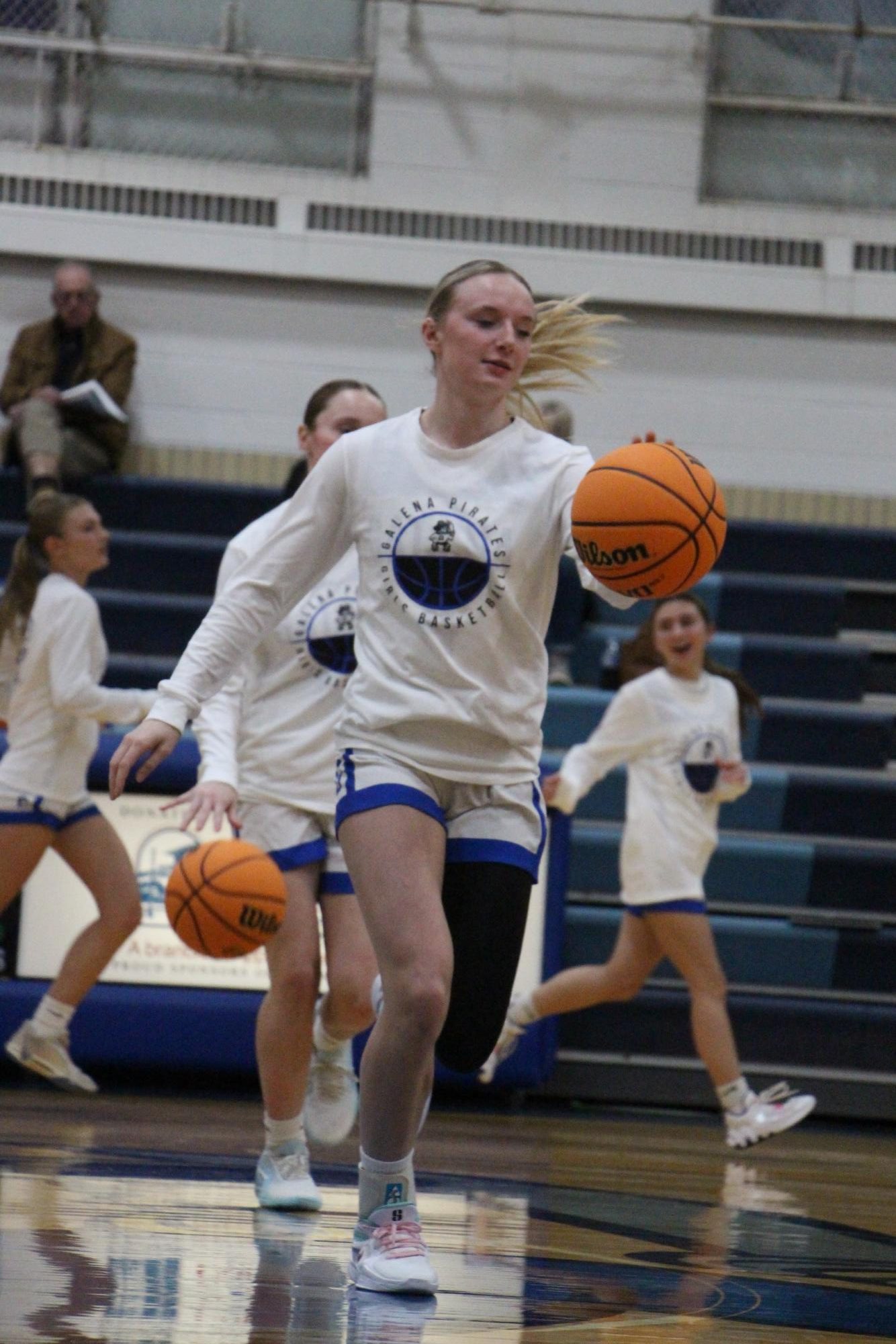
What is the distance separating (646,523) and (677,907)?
3223mm

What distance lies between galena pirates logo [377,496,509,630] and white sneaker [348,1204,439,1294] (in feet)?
3.04

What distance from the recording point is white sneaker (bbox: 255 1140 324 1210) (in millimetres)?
3705

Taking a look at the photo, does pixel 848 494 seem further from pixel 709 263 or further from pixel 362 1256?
pixel 362 1256

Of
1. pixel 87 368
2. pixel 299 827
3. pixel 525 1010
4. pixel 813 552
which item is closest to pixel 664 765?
pixel 525 1010

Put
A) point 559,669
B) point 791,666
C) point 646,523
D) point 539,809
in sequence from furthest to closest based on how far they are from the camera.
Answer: point 791,666 → point 559,669 → point 539,809 → point 646,523

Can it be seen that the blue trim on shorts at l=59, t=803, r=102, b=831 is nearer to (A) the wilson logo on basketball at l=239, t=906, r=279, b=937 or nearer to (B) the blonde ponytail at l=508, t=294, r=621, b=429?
(A) the wilson logo on basketball at l=239, t=906, r=279, b=937

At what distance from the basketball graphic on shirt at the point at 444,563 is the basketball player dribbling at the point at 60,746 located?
8.75 ft

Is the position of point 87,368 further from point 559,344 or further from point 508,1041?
point 559,344

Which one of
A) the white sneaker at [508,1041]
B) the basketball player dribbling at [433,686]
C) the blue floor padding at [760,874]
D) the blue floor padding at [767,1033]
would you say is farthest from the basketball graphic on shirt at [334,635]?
the blue floor padding at [760,874]

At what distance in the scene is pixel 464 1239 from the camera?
11.1ft

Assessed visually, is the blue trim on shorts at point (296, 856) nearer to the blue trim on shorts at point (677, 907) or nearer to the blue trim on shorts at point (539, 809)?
the blue trim on shorts at point (539, 809)

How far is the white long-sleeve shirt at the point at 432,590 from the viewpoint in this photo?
292cm

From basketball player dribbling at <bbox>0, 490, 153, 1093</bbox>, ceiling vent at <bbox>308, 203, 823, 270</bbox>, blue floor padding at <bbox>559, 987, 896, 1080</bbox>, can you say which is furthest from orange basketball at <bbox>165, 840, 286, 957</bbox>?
ceiling vent at <bbox>308, 203, 823, 270</bbox>

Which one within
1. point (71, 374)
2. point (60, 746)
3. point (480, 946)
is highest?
point (71, 374)
